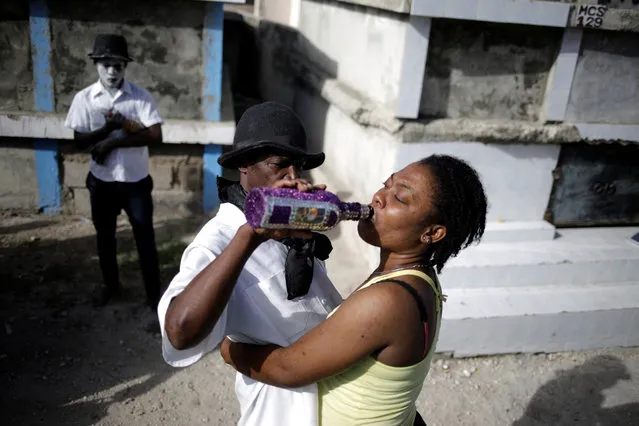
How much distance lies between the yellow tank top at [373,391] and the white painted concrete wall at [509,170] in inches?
106

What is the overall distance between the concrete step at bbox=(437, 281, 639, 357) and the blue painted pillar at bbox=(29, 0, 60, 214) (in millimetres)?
4319

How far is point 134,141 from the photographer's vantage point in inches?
167

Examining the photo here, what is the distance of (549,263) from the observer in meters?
4.34

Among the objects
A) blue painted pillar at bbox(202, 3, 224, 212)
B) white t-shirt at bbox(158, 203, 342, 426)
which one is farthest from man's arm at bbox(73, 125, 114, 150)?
white t-shirt at bbox(158, 203, 342, 426)

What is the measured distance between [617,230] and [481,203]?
385 cm

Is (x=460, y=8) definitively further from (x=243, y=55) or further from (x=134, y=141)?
(x=243, y=55)

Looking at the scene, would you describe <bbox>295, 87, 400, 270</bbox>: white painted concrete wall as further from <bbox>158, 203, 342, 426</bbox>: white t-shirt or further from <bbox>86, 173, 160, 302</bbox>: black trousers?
<bbox>158, 203, 342, 426</bbox>: white t-shirt

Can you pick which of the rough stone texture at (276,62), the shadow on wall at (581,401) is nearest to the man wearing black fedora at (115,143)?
the shadow on wall at (581,401)

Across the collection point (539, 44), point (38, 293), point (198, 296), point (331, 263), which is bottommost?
point (38, 293)

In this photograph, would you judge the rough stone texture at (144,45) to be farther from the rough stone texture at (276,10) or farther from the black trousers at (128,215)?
the rough stone texture at (276,10)

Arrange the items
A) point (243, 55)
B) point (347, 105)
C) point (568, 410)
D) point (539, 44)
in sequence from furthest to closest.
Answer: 1. point (243, 55)
2. point (347, 105)
3. point (539, 44)
4. point (568, 410)

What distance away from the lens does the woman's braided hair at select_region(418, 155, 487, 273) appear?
5.31 feet

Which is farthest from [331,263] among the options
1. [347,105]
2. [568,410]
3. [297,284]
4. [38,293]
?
[297,284]

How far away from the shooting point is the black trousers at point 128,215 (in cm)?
430
